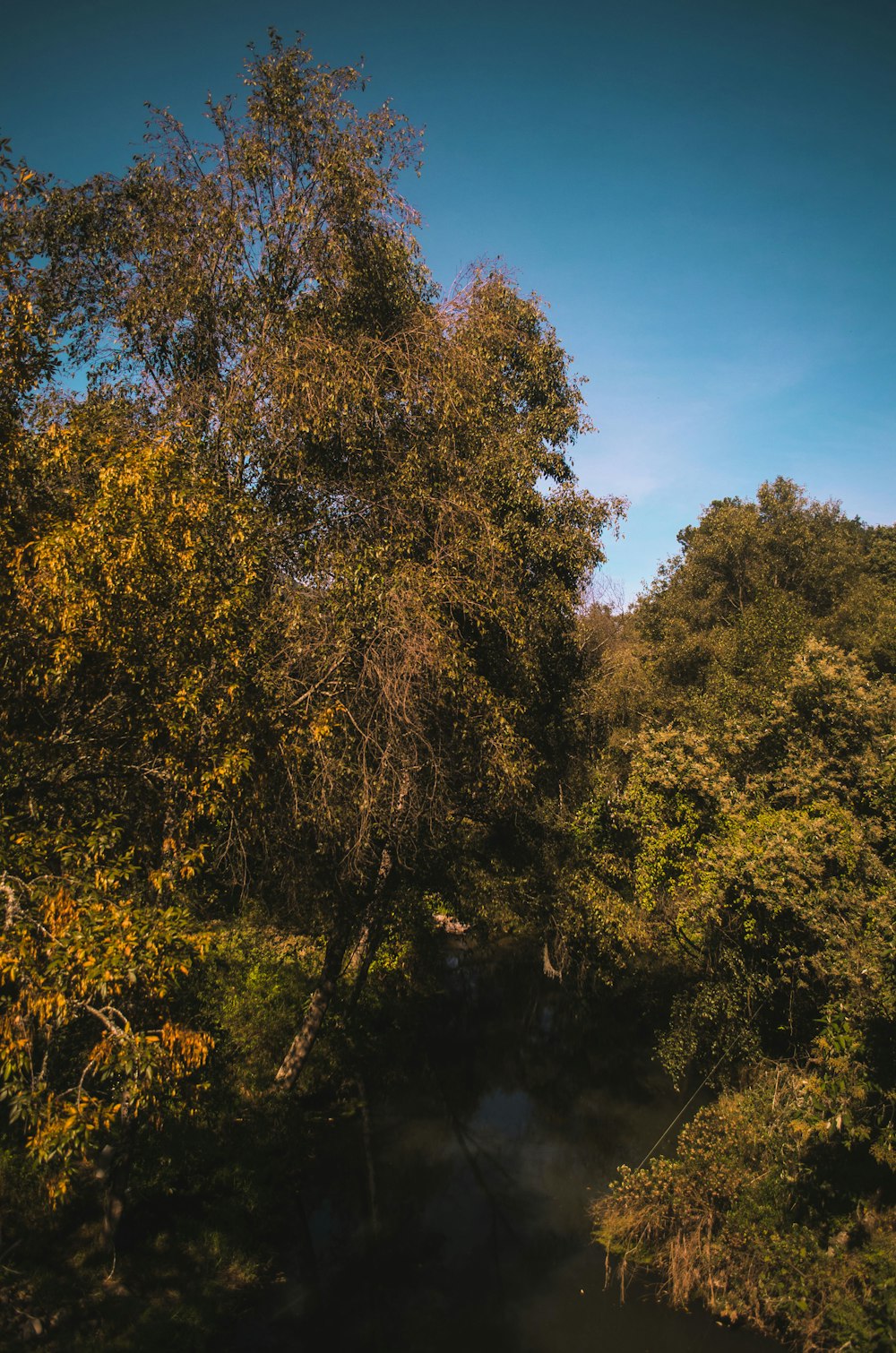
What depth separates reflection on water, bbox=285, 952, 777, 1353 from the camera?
11.6 meters

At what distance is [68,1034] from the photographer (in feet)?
25.9

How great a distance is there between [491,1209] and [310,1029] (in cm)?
489

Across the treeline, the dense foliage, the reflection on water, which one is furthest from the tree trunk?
the treeline

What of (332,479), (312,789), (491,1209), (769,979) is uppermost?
(332,479)

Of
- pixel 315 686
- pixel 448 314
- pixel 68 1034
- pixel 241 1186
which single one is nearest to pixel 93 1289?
pixel 241 1186

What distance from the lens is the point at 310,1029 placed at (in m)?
16.2

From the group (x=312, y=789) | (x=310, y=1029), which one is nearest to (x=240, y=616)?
(x=312, y=789)

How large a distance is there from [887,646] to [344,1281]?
34.3m

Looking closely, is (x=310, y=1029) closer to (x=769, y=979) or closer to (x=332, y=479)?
(x=769, y=979)

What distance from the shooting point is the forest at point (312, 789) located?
25.0 ft

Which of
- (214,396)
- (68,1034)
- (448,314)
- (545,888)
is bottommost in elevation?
(68,1034)

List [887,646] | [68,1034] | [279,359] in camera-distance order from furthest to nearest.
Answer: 1. [887,646]
2. [279,359]
3. [68,1034]

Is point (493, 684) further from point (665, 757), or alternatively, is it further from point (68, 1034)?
point (68, 1034)

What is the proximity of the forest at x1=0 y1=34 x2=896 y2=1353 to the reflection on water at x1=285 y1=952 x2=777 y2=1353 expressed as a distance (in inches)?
22.5
